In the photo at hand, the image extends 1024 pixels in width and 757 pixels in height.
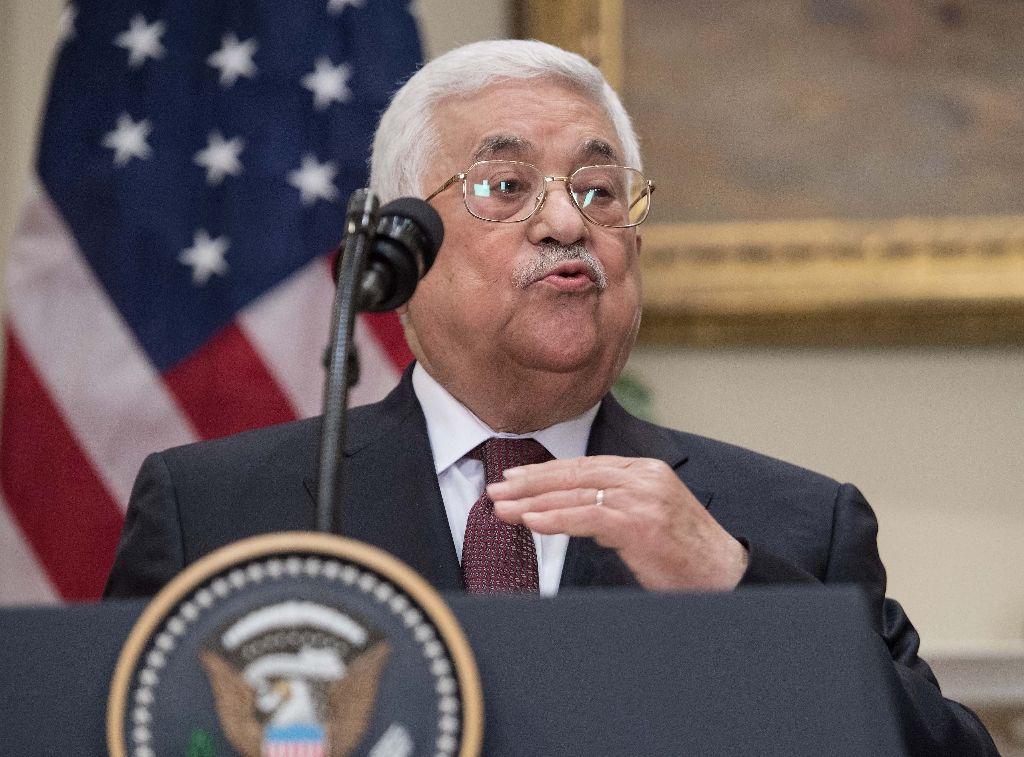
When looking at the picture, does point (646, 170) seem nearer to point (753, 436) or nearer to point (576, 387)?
point (753, 436)

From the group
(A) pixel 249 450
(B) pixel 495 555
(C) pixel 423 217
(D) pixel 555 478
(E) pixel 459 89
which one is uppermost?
(E) pixel 459 89

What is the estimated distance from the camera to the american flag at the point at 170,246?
10.4ft

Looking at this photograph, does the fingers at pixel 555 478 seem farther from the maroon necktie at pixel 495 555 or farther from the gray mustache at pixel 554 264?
the gray mustache at pixel 554 264

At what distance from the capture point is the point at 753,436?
3.45 meters

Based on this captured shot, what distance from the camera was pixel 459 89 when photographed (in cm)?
213

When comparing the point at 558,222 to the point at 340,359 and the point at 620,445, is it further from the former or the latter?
the point at 340,359

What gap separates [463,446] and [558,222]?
348 mm

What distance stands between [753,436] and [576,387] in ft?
5.01

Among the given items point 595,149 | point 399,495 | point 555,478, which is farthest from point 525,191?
point 555,478

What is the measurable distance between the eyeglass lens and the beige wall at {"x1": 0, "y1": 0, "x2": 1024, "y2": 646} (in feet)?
4.64

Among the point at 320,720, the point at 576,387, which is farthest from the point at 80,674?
the point at 576,387

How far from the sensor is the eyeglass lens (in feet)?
6.64

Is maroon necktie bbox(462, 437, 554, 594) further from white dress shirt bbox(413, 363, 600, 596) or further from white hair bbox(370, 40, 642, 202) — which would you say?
white hair bbox(370, 40, 642, 202)

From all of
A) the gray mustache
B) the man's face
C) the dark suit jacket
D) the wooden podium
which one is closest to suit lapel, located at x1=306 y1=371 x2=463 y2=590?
the dark suit jacket
